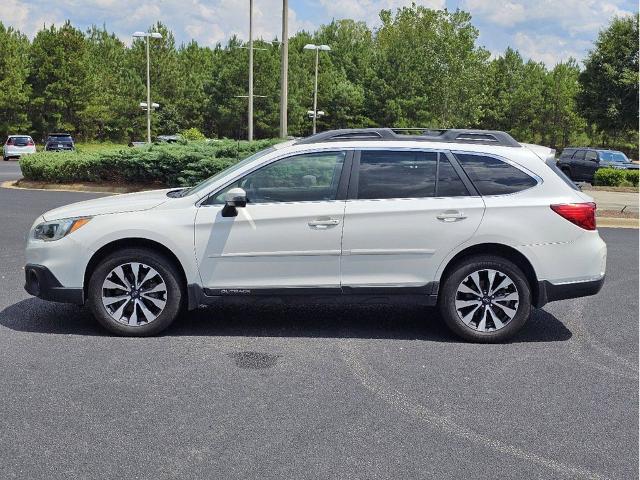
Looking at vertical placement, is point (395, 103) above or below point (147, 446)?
above

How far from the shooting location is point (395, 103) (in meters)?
57.2

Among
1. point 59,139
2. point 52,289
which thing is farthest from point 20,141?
point 52,289

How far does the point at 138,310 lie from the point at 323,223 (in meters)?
1.73

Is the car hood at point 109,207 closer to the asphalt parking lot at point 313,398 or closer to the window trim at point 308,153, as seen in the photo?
the window trim at point 308,153

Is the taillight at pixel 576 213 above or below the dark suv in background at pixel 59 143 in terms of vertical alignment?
below

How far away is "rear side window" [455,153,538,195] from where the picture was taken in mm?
6344

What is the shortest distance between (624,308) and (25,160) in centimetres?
1997

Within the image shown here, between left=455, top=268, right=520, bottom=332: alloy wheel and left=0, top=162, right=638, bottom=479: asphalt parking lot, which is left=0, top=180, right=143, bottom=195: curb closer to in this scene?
left=0, top=162, right=638, bottom=479: asphalt parking lot

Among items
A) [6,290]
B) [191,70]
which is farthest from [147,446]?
[191,70]

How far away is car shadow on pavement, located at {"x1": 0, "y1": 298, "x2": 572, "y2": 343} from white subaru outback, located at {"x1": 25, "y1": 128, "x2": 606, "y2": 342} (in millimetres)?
375

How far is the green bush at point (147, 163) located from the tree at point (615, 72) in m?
31.0

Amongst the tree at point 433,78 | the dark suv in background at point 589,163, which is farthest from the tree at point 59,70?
the dark suv in background at point 589,163

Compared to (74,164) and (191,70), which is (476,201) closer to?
(74,164)

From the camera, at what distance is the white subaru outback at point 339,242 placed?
20.1 ft
